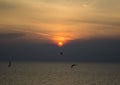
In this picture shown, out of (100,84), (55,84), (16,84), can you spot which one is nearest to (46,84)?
(55,84)

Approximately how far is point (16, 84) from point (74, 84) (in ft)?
51.8

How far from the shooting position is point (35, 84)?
296 ft

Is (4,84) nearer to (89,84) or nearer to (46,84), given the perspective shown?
(46,84)

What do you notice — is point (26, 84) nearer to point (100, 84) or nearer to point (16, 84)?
point (16, 84)

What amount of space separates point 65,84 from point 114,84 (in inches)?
549

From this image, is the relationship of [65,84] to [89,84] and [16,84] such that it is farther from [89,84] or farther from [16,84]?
[16,84]

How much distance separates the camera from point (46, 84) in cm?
9031

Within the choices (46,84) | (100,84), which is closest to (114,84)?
(100,84)

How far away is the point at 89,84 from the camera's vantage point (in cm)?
9244

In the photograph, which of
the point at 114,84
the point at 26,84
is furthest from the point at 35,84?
the point at 114,84

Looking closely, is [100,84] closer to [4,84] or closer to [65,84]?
[65,84]

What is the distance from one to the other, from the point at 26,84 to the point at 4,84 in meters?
6.03

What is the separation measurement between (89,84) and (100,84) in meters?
3.57

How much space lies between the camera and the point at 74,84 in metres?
91.2
